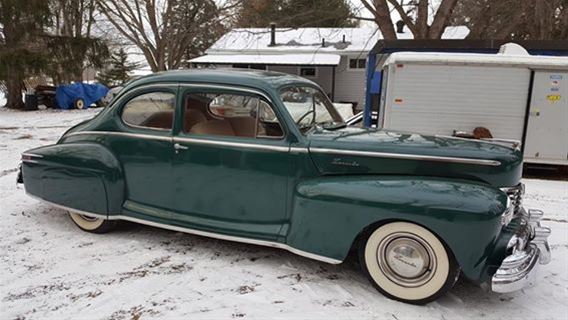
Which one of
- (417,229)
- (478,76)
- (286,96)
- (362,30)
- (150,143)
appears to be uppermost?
(362,30)

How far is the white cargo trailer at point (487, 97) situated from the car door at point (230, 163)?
5969mm

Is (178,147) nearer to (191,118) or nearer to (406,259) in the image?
(191,118)

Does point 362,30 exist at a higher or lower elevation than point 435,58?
higher

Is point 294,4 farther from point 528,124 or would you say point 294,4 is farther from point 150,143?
point 150,143

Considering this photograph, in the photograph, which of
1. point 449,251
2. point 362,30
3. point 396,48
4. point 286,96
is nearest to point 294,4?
point 362,30

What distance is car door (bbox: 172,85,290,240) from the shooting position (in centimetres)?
378

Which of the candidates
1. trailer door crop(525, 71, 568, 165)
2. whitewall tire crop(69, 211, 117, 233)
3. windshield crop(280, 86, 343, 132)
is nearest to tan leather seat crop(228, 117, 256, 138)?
windshield crop(280, 86, 343, 132)

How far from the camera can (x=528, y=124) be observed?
8.64m

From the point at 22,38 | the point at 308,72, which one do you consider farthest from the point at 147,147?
the point at 308,72

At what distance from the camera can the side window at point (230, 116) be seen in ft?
12.7

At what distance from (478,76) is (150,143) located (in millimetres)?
7171

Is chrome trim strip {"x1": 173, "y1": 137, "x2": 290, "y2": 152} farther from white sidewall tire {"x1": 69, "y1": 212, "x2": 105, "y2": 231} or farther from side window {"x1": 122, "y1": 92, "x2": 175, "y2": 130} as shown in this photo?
white sidewall tire {"x1": 69, "y1": 212, "x2": 105, "y2": 231}

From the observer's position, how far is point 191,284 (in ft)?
11.6

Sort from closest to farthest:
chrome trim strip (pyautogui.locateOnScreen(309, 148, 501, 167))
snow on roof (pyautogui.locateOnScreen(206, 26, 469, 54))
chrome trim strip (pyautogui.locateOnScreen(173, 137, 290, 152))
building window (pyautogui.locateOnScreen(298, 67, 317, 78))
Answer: chrome trim strip (pyautogui.locateOnScreen(309, 148, 501, 167)), chrome trim strip (pyautogui.locateOnScreen(173, 137, 290, 152)), snow on roof (pyautogui.locateOnScreen(206, 26, 469, 54)), building window (pyautogui.locateOnScreen(298, 67, 317, 78))
